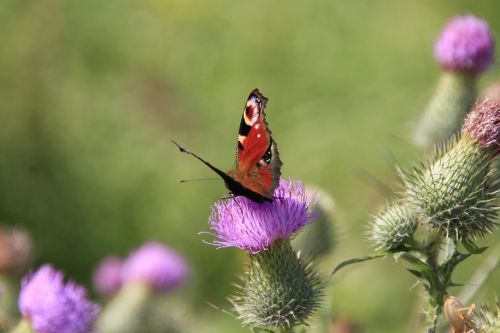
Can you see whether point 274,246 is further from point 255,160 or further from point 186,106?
point 186,106

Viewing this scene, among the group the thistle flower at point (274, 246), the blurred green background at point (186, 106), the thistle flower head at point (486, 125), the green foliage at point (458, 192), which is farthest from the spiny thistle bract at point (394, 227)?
the blurred green background at point (186, 106)

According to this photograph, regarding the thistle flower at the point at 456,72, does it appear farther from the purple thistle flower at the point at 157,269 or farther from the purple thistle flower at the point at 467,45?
the purple thistle flower at the point at 157,269

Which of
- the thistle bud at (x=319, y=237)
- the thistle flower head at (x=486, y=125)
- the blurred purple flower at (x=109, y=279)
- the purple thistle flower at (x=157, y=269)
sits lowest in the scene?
the thistle flower head at (x=486, y=125)

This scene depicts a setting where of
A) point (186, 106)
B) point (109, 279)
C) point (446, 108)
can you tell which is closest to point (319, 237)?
point (446, 108)

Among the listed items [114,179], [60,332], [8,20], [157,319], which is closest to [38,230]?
[114,179]

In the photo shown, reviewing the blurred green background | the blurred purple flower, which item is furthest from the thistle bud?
the blurred green background

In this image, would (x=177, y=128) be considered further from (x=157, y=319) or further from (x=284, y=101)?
(x=157, y=319)
